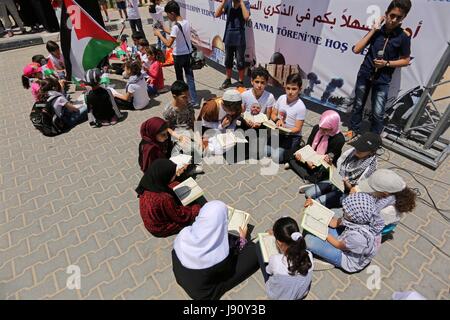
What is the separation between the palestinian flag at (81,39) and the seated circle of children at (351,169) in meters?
5.82

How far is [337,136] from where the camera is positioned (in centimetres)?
419

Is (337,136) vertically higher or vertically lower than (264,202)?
higher

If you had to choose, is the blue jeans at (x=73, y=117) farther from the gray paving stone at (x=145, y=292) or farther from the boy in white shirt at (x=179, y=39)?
the gray paving stone at (x=145, y=292)

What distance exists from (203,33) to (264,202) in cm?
693

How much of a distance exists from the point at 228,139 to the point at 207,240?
7.64 ft

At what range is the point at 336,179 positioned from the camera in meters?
3.64

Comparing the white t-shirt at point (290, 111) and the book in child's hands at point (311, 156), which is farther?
the white t-shirt at point (290, 111)

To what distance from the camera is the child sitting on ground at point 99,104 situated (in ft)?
18.9

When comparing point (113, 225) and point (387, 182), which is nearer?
point (387, 182)

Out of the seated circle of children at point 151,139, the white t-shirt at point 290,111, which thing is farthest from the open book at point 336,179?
the seated circle of children at point 151,139

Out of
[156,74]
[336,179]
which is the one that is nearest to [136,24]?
[156,74]

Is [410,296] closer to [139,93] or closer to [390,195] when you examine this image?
[390,195]
